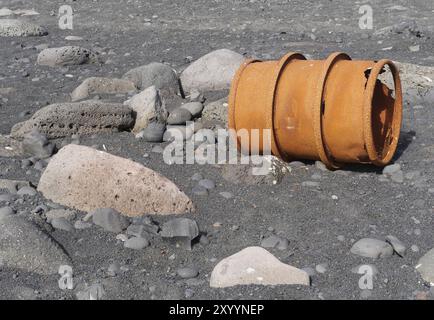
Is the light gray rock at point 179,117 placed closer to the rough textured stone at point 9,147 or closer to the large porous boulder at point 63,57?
the rough textured stone at point 9,147

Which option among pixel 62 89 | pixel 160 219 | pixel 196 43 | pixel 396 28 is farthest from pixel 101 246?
pixel 396 28

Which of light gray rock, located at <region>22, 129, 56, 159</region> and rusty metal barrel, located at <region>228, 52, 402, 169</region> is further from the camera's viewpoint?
light gray rock, located at <region>22, 129, 56, 159</region>

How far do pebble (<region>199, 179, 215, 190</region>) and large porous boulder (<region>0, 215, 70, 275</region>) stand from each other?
1134mm

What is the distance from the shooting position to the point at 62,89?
6699mm

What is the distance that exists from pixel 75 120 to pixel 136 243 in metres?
1.80

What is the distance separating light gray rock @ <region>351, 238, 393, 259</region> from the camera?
3678 mm

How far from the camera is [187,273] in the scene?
3.54 m

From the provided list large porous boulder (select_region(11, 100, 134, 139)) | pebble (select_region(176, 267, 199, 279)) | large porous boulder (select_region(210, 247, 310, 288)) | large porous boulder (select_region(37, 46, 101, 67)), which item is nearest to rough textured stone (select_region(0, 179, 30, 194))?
large porous boulder (select_region(11, 100, 134, 139))

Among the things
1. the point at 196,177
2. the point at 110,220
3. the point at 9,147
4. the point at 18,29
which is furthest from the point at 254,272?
the point at 18,29

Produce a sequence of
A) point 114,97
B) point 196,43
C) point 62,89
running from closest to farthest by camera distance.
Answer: point 114,97, point 62,89, point 196,43

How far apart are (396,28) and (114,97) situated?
3.91m

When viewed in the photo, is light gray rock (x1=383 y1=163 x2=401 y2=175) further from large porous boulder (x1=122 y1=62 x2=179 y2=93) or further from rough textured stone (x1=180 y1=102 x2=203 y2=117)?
large porous boulder (x1=122 y1=62 x2=179 y2=93)

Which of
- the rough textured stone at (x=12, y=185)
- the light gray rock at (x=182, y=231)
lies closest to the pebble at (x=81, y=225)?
the light gray rock at (x=182, y=231)
